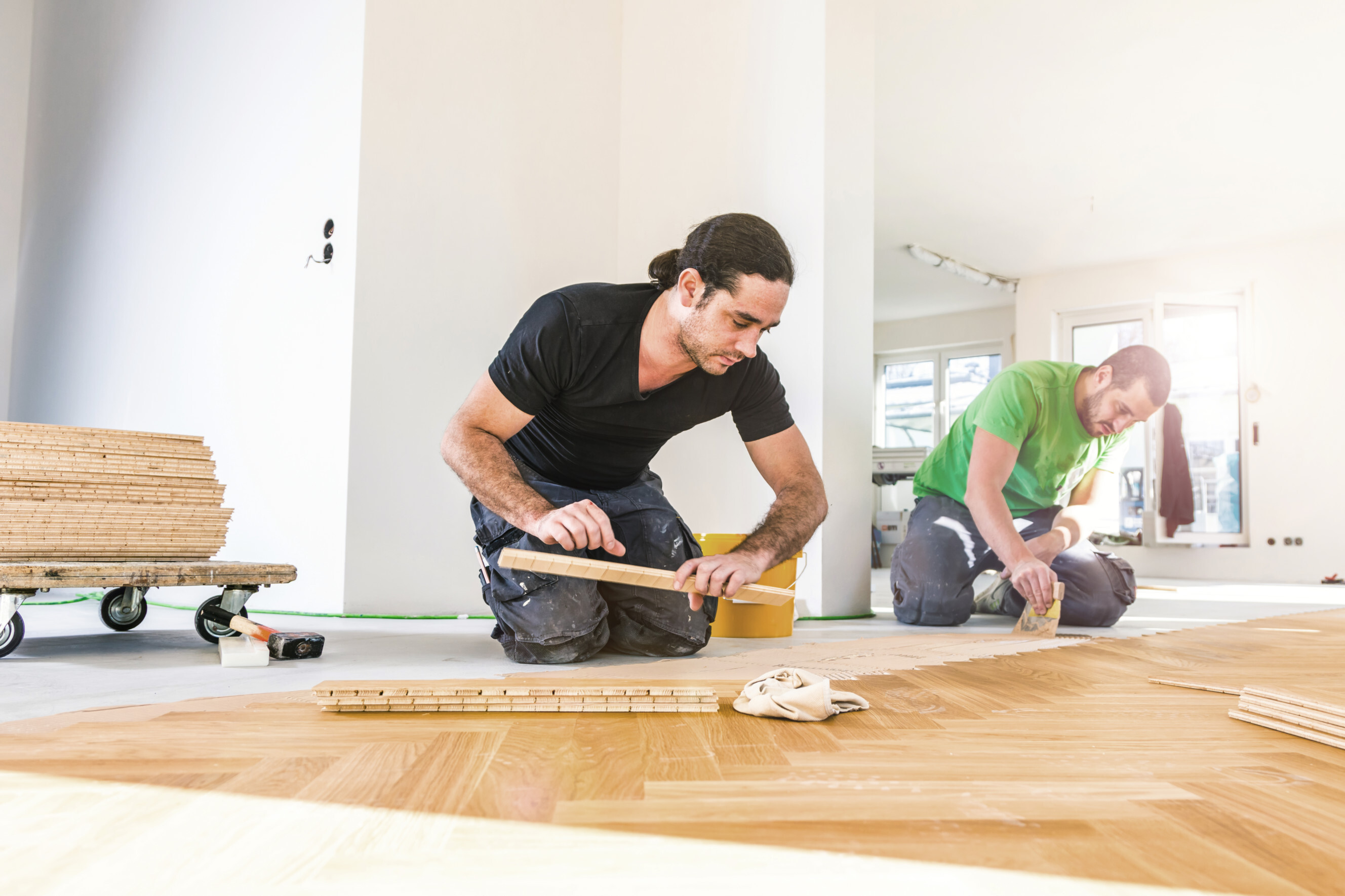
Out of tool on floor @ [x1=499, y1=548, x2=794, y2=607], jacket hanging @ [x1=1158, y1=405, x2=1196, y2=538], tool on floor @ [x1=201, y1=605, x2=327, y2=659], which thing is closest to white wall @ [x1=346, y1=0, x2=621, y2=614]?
tool on floor @ [x1=201, y1=605, x2=327, y2=659]

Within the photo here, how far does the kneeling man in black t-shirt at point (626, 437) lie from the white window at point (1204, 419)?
21.7 feet

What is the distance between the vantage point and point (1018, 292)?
879cm

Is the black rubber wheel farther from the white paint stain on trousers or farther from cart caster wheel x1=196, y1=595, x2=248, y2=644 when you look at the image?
the white paint stain on trousers

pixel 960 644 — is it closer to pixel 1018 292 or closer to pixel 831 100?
pixel 831 100

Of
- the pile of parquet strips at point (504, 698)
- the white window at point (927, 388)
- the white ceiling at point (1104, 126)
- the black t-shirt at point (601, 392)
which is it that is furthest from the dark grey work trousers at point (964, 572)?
the white window at point (927, 388)

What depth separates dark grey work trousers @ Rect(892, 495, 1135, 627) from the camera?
3033mm

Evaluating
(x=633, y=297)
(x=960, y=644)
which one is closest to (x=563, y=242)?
(x=633, y=297)

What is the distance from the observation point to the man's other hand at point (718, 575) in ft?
5.46

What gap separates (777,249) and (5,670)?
176 centimetres

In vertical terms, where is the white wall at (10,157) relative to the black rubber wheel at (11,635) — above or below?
above

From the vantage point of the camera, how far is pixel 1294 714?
4.13ft

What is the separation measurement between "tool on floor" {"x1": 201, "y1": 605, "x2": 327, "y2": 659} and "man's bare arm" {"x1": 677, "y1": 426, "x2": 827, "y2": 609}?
34.4 inches

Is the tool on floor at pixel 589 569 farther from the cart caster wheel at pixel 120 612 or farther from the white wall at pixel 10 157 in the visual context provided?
the white wall at pixel 10 157

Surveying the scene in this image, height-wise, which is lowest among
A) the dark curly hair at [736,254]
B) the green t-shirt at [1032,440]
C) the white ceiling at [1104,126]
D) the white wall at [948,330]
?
the green t-shirt at [1032,440]
